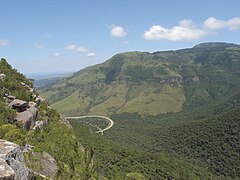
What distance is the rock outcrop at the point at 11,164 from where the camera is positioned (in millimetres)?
24356

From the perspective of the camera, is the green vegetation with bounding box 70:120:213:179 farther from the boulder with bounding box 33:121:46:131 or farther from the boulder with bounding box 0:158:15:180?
the boulder with bounding box 0:158:15:180

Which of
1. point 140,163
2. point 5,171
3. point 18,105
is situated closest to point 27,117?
point 18,105

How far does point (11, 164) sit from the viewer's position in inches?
1068

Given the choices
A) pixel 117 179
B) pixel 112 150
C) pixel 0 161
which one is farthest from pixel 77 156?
pixel 112 150

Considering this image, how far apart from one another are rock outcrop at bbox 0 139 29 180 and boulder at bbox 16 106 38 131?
2821cm

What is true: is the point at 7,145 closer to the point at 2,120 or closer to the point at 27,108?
the point at 2,120

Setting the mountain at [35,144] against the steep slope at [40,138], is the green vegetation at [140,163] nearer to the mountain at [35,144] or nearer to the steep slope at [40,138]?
the steep slope at [40,138]

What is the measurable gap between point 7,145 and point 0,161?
4.78m

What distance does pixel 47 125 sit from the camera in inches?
2721

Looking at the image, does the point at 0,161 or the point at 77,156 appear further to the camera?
the point at 77,156

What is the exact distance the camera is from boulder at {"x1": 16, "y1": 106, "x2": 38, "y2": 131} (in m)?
58.1

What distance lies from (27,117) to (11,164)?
3417 centimetres

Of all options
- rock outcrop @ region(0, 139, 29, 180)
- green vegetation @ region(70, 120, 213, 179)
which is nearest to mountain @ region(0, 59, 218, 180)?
rock outcrop @ region(0, 139, 29, 180)

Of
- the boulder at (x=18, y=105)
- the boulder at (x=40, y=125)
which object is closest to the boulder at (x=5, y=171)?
the boulder at (x=40, y=125)
